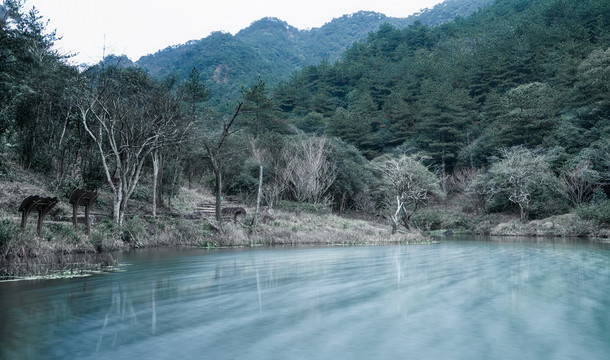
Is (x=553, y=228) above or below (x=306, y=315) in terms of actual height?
below

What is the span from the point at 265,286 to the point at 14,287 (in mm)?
4241

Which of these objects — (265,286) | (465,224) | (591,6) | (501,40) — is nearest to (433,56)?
(501,40)

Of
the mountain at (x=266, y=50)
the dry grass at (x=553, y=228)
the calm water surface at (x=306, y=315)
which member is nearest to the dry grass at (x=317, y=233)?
the calm water surface at (x=306, y=315)

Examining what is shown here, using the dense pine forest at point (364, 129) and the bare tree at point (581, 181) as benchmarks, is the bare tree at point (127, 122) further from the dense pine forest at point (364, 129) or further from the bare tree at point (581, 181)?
the bare tree at point (581, 181)

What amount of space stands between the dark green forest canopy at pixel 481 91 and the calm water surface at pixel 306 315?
31.6 metres

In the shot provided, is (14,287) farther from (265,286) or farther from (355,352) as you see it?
(355,352)

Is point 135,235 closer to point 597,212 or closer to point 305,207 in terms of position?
point 305,207

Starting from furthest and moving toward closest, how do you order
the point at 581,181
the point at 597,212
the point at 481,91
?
the point at 481,91, the point at 581,181, the point at 597,212

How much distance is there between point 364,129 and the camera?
51.3 m

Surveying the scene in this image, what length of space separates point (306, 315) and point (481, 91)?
5446 centimetres

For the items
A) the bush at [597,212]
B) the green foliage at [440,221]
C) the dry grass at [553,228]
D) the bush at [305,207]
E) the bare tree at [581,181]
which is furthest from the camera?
the green foliage at [440,221]

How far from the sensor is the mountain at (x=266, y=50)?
7894 centimetres

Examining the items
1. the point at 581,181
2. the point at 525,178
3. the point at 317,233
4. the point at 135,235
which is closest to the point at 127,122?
the point at 135,235

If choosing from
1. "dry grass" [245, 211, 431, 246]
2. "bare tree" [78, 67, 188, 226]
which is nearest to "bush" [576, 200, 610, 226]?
"dry grass" [245, 211, 431, 246]
